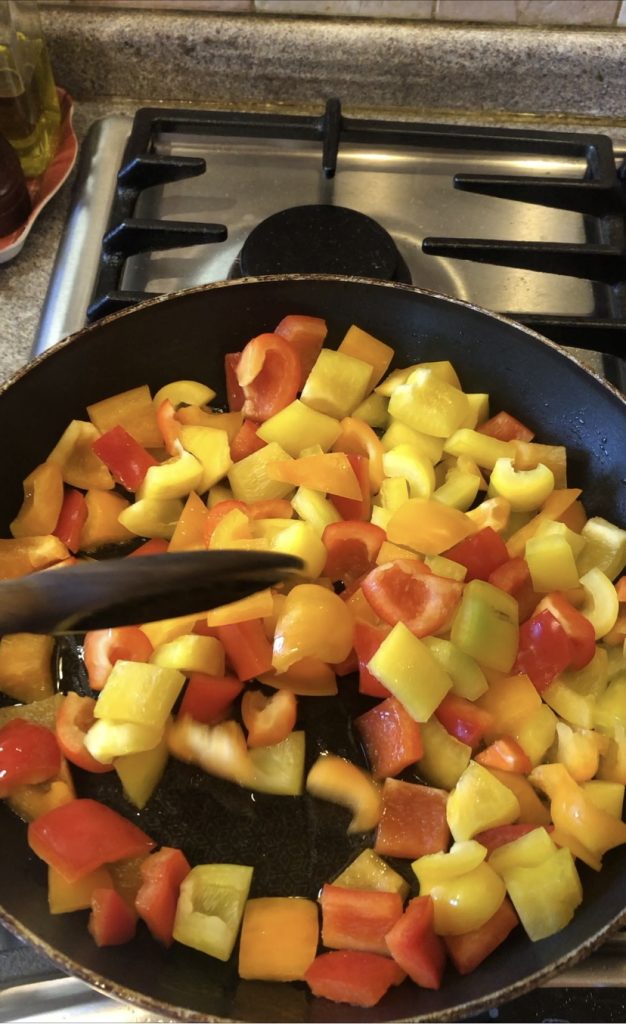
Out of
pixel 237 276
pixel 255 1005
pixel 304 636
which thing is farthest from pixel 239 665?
pixel 237 276

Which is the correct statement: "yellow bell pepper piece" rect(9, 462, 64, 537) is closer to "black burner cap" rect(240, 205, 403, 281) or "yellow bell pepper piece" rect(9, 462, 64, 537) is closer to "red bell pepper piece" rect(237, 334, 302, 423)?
"red bell pepper piece" rect(237, 334, 302, 423)

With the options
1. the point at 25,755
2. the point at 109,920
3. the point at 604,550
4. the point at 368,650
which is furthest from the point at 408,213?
the point at 109,920

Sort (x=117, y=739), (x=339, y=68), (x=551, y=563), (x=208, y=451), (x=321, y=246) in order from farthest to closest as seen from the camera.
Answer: (x=339, y=68), (x=321, y=246), (x=208, y=451), (x=551, y=563), (x=117, y=739)

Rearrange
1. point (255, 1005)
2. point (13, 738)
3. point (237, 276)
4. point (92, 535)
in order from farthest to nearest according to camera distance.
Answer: point (237, 276), point (92, 535), point (13, 738), point (255, 1005)

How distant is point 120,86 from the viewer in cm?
152

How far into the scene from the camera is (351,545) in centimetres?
108

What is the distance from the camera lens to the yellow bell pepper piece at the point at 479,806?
908mm

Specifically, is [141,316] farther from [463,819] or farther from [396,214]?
[463,819]

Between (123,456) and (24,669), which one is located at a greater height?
(123,456)

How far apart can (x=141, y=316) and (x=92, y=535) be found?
10.9 inches

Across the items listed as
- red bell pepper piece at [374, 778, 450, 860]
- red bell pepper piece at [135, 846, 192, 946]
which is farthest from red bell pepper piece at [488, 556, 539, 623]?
red bell pepper piece at [135, 846, 192, 946]

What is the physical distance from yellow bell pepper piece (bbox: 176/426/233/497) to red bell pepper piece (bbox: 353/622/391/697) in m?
0.27

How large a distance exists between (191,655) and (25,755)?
0.63 feet

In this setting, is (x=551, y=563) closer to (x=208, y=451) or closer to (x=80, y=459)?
(x=208, y=451)
